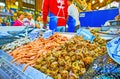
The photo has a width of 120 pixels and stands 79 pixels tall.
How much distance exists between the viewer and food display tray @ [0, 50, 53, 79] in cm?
187

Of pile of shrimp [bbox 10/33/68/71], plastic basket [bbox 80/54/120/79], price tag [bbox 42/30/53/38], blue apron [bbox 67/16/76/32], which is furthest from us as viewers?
blue apron [bbox 67/16/76/32]

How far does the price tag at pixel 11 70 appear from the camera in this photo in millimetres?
2084

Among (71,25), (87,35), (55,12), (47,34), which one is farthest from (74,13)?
(87,35)

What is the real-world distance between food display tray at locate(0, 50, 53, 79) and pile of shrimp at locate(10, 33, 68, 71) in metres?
0.06

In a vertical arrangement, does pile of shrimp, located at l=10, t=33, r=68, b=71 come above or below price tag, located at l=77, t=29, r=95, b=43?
below

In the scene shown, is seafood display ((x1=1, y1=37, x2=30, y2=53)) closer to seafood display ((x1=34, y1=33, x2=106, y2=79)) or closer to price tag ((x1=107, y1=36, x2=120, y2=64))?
seafood display ((x1=34, y1=33, x2=106, y2=79))

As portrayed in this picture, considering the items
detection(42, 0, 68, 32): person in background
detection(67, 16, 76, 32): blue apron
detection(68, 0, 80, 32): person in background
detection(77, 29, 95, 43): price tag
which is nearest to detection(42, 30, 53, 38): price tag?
detection(77, 29, 95, 43): price tag

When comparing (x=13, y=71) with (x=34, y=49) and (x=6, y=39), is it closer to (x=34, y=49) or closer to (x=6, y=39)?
(x=34, y=49)

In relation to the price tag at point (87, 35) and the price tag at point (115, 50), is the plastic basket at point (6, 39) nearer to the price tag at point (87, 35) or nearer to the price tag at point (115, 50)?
the price tag at point (87, 35)

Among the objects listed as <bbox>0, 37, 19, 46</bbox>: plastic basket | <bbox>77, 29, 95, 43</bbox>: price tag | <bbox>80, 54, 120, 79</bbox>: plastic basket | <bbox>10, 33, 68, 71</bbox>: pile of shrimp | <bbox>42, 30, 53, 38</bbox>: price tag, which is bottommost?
<bbox>0, 37, 19, 46</bbox>: plastic basket

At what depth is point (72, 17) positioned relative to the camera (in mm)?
5668

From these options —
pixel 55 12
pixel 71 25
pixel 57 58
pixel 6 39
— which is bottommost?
pixel 71 25

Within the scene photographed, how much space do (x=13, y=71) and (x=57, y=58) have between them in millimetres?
519

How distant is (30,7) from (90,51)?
11699mm
